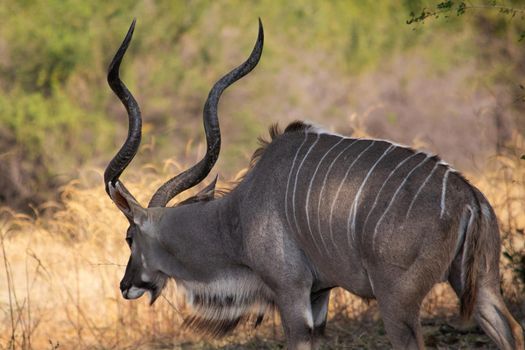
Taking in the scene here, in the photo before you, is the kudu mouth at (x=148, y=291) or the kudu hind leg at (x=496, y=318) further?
the kudu mouth at (x=148, y=291)

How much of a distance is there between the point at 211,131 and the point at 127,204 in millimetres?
456

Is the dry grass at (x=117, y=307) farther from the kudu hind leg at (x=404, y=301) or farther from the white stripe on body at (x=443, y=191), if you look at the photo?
the white stripe on body at (x=443, y=191)

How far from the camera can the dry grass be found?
5023mm

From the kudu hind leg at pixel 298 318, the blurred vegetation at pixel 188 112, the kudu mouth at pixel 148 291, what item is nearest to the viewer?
the kudu hind leg at pixel 298 318

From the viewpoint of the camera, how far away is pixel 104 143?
945 cm

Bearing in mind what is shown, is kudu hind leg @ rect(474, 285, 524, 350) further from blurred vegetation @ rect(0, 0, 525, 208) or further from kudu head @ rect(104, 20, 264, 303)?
blurred vegetation @ rect(0, 0, 525, 208)

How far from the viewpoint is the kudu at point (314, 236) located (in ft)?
11.0

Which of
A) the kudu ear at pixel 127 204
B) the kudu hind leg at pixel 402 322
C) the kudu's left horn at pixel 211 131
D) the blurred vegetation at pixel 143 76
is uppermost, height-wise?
the blurred vegetation at pixel 143 76

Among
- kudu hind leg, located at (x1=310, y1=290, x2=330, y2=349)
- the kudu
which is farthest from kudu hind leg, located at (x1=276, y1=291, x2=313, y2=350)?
kudu hind leg, located at (x1=310, y1=290, x2=330, y2=349)

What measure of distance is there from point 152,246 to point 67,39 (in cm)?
531

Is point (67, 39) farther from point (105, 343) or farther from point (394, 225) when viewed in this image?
point (394, 225)

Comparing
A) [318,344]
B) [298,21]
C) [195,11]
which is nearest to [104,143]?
[195,11]

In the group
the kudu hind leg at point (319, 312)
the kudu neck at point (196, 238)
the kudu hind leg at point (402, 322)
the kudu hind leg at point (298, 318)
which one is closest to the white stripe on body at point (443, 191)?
the kudu hind leg at point (402, 322)

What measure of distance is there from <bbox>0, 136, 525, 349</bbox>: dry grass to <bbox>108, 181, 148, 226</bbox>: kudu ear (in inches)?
14.2
